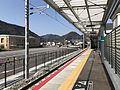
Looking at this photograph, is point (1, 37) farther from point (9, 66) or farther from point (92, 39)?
point (9, 66)

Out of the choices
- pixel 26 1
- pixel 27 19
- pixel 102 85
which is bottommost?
pixel 102 85

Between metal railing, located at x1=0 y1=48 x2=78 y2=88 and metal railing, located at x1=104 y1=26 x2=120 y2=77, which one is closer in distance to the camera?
metal railing, located at x1=104 y1=26 x2=120 y2=77

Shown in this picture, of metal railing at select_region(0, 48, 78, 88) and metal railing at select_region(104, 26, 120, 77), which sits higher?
metal railing at select_region(104, 26, 120, 77)

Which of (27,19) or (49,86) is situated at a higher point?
(27,19)

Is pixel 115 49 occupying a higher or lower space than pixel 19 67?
higher

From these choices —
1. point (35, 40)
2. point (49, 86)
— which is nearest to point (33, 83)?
point (49, 86)

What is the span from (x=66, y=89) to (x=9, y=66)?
291 inches

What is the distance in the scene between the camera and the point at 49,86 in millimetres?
9922

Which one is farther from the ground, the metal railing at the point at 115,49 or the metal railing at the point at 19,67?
the metal railing at the point at 115,49

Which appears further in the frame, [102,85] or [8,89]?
[102,85]

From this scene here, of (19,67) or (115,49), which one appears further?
(19,67)

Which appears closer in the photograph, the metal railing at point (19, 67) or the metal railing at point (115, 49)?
the metal railing at point (115, 49)

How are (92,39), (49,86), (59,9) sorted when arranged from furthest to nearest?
(92,39), (59,9), (49,86)

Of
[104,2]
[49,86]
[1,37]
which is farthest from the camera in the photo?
[1,37]
